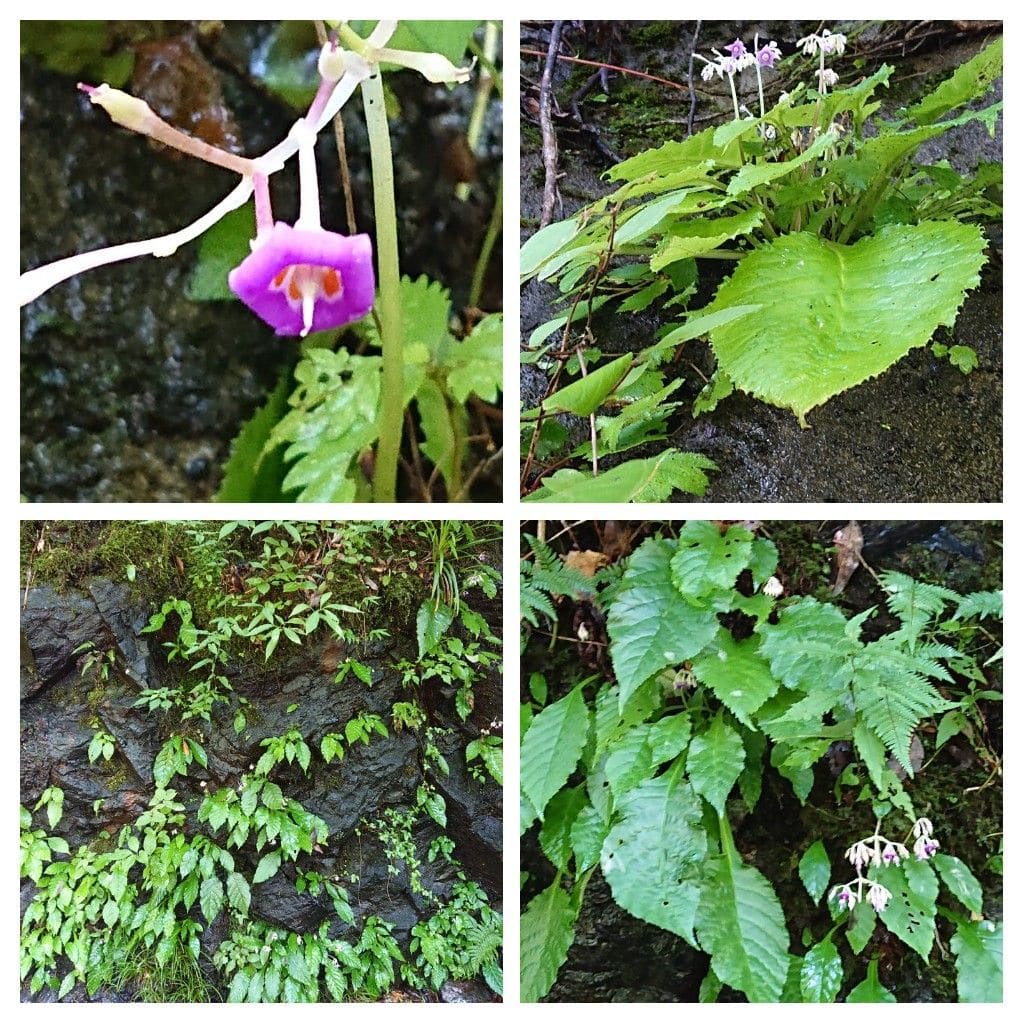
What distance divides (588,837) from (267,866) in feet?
0.97

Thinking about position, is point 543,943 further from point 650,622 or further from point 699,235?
point 699,235

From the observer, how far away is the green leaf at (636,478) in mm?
702

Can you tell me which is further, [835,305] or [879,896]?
[879,896]

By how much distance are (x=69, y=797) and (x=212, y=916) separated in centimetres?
17

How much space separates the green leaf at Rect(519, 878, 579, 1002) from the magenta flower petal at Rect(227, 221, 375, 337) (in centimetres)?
56

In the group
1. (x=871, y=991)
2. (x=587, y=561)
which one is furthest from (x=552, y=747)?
(x=871, y=991)

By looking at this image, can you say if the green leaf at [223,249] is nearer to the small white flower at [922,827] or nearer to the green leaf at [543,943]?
the green leaf at [543,943]

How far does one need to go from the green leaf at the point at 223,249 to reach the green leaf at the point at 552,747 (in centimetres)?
47

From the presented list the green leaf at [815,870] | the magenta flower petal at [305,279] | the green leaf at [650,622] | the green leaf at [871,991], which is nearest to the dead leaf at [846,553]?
the green leaf at [650,622]

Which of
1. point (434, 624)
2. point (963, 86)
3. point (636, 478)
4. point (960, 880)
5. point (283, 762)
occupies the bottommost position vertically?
point (960, 880)

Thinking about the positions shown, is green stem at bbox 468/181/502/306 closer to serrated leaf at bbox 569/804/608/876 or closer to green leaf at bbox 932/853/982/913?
serrated leaf at bbox 569/804/608/876

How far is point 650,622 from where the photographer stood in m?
0.78
